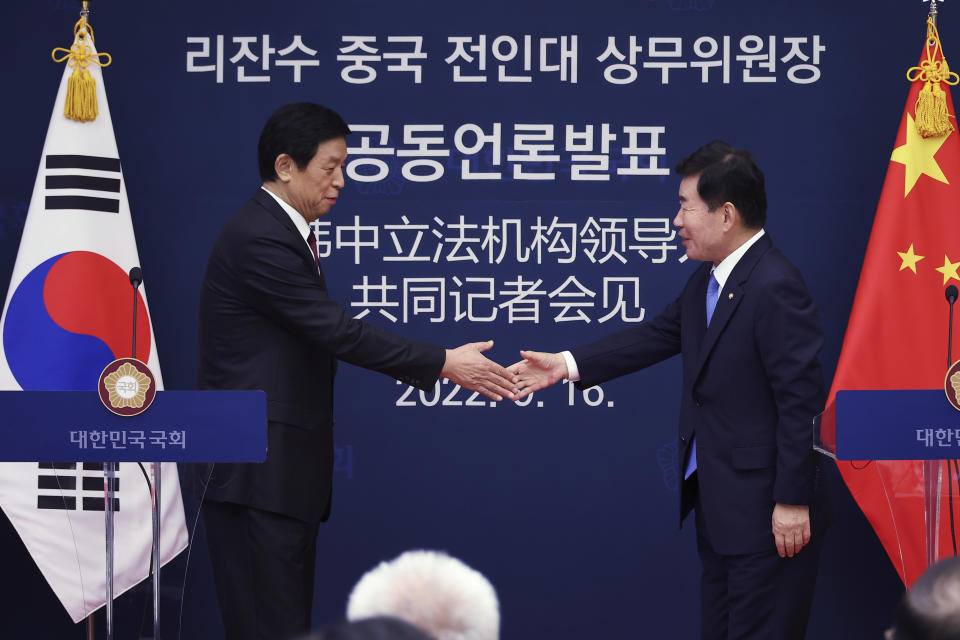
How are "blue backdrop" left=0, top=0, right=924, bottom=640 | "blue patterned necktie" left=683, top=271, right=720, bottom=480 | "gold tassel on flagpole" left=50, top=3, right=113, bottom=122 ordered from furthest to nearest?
"blue backdrop" left=0, top=0, right=924, bottom=640
"gold tassel on flagpole" left=50, top=3, right=113, bottom=122
"blue patterned necktie" left=683, top=271, right=720, bottom=480

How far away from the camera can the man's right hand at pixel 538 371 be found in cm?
326

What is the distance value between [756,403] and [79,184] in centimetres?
221

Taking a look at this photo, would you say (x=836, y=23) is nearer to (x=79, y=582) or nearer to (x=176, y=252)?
(x=176, y=252)

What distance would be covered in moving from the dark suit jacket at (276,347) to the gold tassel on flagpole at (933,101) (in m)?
1.97

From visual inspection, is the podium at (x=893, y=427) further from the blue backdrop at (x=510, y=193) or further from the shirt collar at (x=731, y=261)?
the blue backdrop at (x=510, y=193)

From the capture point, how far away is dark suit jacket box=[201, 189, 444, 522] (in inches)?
102

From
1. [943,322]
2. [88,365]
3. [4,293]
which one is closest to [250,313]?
[88,365]

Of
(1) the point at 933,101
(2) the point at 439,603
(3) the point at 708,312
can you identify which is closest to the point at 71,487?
(3) the point at 708,312

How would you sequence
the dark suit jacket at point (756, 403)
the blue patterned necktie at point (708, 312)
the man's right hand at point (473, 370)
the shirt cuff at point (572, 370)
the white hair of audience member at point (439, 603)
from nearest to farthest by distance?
the white hair of audience member at point (439, 603) < the dark suit jacket at point (756, 403) < the blue patterned necktie at point (708, 312) < the man's right hand at point (473, 370) < the shirt cuff at point (572, 370)

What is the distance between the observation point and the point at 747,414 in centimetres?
262

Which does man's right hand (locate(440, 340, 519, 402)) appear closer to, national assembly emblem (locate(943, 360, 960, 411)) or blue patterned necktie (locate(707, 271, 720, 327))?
blue patterned necktie (locate(707, 271, 720, 327))

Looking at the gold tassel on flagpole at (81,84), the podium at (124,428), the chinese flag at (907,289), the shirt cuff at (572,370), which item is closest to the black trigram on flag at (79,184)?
the gold tassel on flagpole at (81,84)

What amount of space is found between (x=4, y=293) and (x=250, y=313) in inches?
63.8

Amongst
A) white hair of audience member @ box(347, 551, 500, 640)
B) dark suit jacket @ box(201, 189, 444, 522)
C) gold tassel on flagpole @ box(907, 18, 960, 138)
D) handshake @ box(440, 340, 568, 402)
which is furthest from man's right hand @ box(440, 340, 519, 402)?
white hair of audience member @ box(347, 551, 500, 640)
